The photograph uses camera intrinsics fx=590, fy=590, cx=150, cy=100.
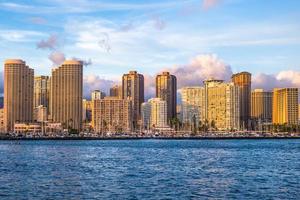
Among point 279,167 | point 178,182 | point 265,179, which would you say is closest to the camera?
point 178,182

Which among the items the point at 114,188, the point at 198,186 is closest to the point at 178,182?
the point at 198,186

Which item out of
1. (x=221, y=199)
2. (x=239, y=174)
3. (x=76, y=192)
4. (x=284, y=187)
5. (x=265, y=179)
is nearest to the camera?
(x=221, y=199)

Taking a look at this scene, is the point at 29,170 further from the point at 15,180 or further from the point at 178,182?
the point at 178,182

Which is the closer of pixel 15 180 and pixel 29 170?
pixel 15 180

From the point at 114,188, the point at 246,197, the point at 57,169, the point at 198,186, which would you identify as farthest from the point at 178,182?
the point at 57,169

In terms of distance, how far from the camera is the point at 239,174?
→ 67.6 meters

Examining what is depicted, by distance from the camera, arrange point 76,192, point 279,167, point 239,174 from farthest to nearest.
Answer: point 279,167 → point 239,174 → point 76,192

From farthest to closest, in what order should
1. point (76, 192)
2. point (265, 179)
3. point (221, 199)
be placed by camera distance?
point (265, 179)
point (76, 192)
point (221, 199)

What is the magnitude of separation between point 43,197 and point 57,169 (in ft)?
89.1

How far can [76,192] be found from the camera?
5041cm

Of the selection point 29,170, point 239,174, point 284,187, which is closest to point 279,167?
point 239,174

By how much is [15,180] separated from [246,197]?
82.2 feet

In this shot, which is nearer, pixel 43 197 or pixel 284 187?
pixel 43 197

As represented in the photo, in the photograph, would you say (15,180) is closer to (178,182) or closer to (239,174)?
(178,182)
